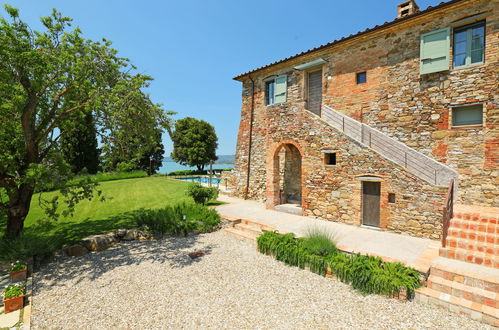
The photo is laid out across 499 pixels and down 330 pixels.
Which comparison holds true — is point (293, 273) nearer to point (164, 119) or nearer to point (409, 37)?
point (164, 119)

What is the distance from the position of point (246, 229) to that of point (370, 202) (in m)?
5.21

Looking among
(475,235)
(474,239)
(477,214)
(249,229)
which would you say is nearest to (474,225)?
(475,235)

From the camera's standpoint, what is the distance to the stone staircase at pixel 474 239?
18.6 ft

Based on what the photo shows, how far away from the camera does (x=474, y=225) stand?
6664 millimetres

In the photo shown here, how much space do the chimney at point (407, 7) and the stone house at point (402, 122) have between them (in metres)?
0.05

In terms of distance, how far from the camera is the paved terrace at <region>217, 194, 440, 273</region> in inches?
243

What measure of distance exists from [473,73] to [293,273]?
34.3 ft

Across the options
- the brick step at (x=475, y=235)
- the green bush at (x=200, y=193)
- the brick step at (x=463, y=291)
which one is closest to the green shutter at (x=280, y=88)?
the green bush at (x=200, y=193)

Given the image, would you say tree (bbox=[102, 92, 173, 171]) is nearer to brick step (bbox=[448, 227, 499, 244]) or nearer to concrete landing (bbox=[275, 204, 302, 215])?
concrete landing (bbox=[275, 204, 302, 215])

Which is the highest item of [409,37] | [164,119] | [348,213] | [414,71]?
[409,37]

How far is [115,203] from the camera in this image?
527 inches

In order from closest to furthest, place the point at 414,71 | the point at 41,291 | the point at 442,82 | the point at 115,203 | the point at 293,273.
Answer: the point at 41,291 < the point at 293,273 < the point at 442,82 < the point at 414,71 < the point at 115,203

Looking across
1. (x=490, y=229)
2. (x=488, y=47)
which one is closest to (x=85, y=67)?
(x=490, y=229)

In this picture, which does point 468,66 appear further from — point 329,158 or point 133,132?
point 133,132
